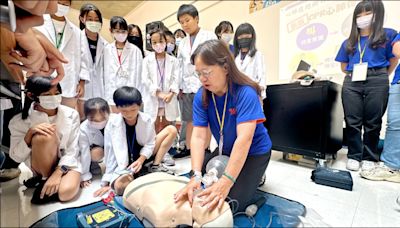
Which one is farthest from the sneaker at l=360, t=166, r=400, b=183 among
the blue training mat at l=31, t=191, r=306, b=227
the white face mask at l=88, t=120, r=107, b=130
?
the white face mask at l=88, t=120, r=107, b=130

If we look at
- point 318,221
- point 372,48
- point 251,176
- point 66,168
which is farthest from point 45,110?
point 372,48

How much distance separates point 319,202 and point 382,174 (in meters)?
0.60

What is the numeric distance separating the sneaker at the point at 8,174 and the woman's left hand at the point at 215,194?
4.24 ft

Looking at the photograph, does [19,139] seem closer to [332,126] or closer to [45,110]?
[45,110]

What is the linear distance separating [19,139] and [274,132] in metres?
1.65

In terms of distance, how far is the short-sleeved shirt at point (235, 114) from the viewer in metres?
0.83

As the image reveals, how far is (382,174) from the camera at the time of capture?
1271 millimetres

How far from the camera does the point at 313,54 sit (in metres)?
2.14

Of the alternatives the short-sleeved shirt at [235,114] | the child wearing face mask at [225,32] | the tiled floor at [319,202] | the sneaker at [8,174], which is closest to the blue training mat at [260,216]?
the tiled floor at [319,202]

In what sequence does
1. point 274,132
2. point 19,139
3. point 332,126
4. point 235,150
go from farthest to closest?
point 274,132 → point 332,126 → point 19,139 → point 235,150

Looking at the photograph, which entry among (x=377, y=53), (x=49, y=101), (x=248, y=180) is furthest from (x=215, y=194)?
(x=377, y=53)

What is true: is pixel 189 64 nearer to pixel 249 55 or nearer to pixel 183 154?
pixel 249 55

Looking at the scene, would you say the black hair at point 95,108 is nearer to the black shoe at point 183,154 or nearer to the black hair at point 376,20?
the black shoe at point 183,154

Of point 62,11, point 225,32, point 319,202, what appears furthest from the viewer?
point 225,32
